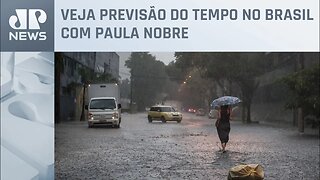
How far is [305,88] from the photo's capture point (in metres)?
3.77

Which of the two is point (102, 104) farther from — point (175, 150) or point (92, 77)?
point (175, 150)

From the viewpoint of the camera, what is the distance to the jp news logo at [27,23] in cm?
343

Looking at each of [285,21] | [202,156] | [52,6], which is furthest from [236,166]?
[52,6]

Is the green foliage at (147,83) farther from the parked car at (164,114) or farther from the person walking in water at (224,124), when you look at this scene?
the person walking in water at (224,124)

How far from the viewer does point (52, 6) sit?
11.3 feet

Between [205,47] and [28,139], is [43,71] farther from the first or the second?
[205,47]

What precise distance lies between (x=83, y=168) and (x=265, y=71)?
5.41 feet

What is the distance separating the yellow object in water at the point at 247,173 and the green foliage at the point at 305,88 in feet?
1.92

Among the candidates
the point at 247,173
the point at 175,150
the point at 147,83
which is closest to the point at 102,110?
the point at 147,83

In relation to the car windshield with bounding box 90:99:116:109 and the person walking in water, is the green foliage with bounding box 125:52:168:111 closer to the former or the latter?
the car windshield with bounding box 90:99:116:109

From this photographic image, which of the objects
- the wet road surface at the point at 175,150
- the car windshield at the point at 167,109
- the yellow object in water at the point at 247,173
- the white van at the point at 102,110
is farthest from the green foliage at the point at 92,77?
the yellow object in water at the point at 247,173

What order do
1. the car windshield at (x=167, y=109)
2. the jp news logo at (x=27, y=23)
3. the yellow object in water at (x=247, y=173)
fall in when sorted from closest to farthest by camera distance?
the jp news logo at (x=27, y=23)
the yellow object in water at (x=247, y=173)
the car windshield at (x=167, y=109)

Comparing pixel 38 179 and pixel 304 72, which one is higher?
pixel 304 72

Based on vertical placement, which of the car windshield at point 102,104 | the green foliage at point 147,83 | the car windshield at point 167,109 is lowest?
the car windshield at point 167,109
